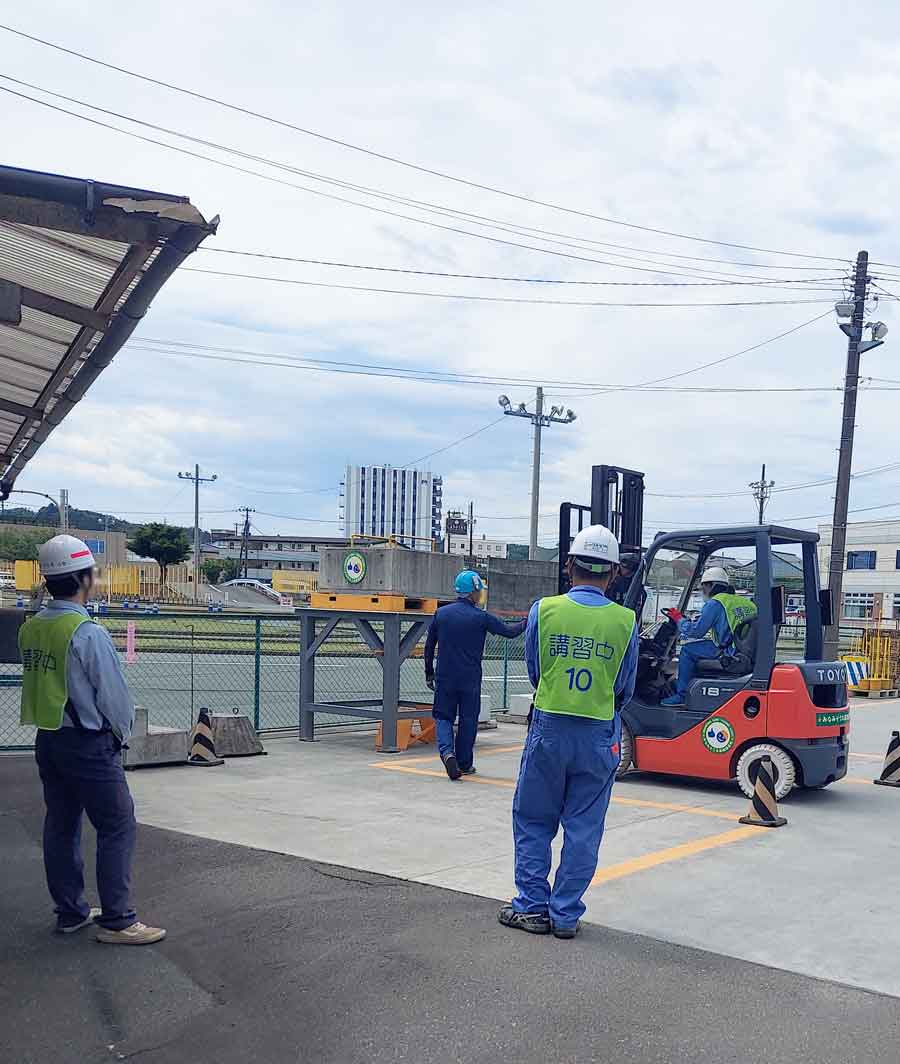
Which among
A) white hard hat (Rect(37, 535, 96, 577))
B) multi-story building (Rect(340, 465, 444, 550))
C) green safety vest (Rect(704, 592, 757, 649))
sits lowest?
green safety vest (Rect(704, 592, 757, 649))

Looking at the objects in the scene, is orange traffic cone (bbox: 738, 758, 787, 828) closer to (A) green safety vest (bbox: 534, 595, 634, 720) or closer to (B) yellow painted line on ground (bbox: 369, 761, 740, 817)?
(B) yellow painted line on ground (bbox: 369, 761, 740, 817)

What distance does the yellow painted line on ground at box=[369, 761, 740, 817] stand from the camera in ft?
27.8

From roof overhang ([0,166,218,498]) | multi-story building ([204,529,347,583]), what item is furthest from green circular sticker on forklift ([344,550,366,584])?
multi-story building ([204,529,347,583])

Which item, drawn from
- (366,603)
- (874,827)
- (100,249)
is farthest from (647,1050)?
(366,603)

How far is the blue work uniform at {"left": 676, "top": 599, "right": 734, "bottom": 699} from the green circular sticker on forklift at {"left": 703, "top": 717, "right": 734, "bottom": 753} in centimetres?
36

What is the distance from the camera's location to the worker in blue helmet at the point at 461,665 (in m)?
10.2

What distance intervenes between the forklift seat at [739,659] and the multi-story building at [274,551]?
10208 cm

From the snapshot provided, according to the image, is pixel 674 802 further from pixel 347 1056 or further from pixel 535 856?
pixel 347 1056

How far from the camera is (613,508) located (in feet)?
36.3

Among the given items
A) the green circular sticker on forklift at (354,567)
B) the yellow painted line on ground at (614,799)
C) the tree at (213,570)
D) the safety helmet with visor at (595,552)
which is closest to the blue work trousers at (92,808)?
the safety helmet with visor at (595,552)

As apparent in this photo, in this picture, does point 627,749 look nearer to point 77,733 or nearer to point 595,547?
point 595,547

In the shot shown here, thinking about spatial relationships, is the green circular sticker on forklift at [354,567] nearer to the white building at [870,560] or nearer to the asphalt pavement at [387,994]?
the asphalt pavement at [387,994]

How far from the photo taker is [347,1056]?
3.80m

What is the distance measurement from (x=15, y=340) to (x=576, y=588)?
13.5 feet
